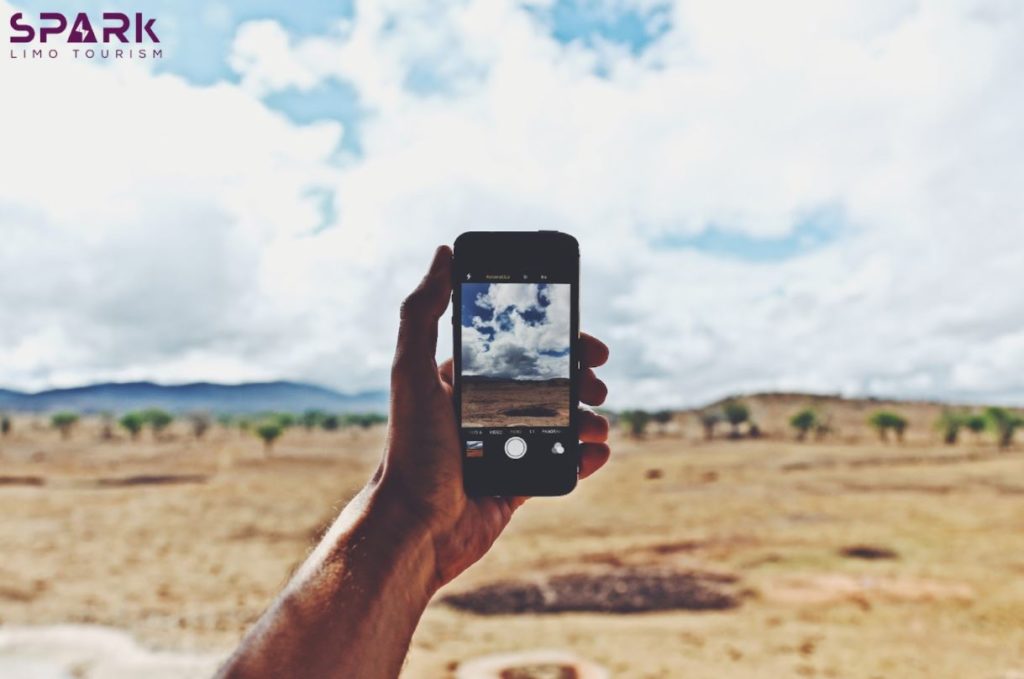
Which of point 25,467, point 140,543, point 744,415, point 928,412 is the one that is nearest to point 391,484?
point 140,543

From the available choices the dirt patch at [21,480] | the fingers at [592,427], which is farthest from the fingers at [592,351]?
the dirt patch at [21,480]

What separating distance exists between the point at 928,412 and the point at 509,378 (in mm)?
125370

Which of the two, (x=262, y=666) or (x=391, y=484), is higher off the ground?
(x=391, y=484)

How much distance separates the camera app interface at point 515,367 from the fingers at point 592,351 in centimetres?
5

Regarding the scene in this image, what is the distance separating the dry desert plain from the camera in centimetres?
1209

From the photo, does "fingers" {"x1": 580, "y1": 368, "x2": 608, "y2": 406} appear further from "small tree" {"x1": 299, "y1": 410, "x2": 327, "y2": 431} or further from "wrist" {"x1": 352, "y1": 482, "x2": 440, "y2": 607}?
"small tree" {"x1": 299, "y1": 410, "x2": 327, "y2": 431}

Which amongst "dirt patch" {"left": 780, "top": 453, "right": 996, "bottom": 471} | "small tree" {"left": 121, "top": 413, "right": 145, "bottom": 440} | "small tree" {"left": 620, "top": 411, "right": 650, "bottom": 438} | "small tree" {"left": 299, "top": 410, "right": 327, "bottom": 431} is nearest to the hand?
"dirt patch" {"left": 780, "top": 453, "right": 996, "bottom": 471}

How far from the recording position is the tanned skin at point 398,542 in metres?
2.07

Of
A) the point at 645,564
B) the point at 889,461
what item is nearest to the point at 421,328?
the point at 645,564

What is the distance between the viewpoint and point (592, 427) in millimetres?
2844

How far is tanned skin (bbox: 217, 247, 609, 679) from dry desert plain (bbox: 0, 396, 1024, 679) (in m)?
0.37

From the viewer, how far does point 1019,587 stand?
1535cm

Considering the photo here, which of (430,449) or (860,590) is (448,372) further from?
(860,590)

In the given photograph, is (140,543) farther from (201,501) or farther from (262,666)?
(262,666)
